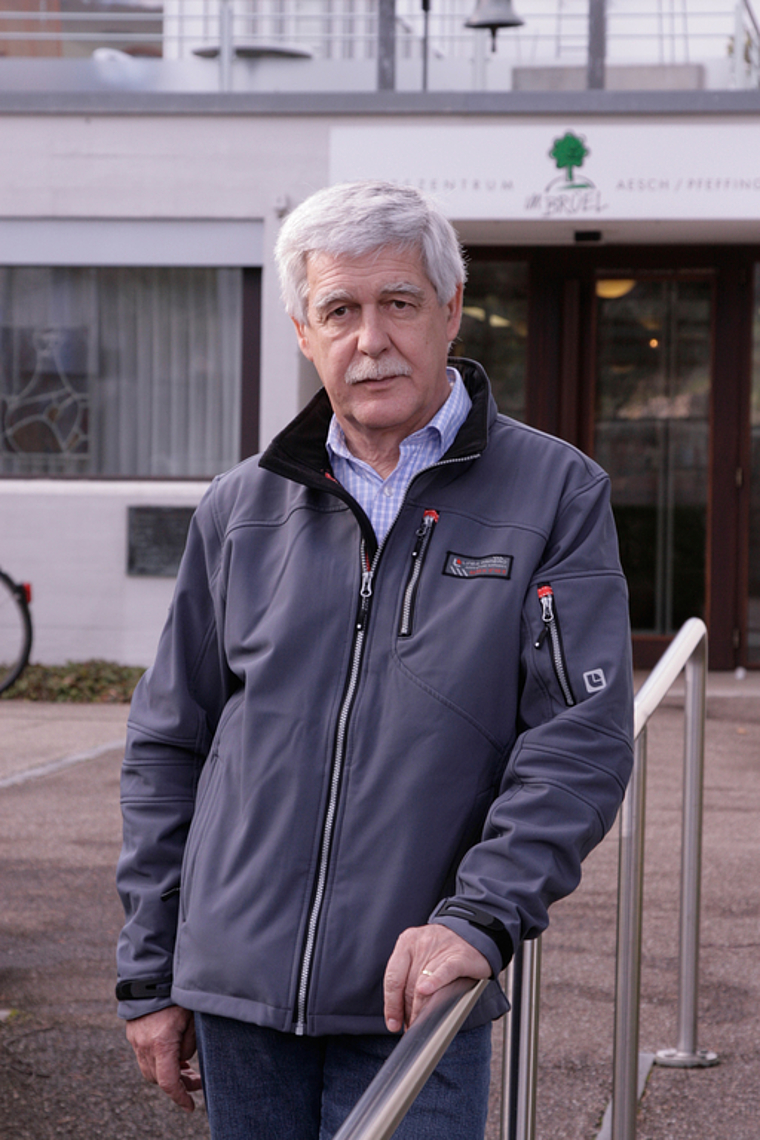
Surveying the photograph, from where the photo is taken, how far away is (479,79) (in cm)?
1005

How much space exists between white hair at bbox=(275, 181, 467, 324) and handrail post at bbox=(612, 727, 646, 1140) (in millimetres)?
1351

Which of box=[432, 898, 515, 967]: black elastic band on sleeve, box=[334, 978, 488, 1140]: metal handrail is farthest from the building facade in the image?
box=[334, 978, 488, 1140]: metal handrail

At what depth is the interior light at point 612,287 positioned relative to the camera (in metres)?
10.4

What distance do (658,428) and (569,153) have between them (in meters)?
2.10

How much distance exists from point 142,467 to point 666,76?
15.2 feet

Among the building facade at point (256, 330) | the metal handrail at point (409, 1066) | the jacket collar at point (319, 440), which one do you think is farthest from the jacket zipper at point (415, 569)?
the building facade at point (256, 330)

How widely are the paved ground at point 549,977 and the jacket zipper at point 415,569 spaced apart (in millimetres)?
1898

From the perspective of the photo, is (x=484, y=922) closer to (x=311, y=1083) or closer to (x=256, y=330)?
(x=311, y=1083)

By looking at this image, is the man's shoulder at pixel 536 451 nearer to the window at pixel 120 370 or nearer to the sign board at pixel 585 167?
the sign board at pixel 585 167

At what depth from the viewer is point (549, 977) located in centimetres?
427

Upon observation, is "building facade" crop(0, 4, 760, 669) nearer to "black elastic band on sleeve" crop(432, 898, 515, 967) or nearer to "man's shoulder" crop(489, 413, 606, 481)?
"man's shoulder" crop(489, 413, 606, 481)

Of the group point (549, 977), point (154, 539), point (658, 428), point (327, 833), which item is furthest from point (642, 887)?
point (658, 428)

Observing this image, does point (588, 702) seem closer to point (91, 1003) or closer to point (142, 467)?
point (91, 1003)

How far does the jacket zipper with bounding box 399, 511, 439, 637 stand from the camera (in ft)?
6.08
